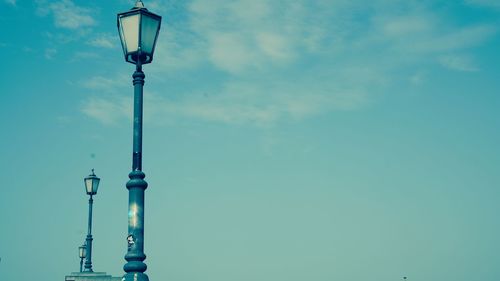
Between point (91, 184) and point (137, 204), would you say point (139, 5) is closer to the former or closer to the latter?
point (137, 204)

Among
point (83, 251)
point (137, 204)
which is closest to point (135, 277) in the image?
point (137, 204)

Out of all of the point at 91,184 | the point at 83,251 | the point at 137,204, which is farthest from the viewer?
the point at 83,251

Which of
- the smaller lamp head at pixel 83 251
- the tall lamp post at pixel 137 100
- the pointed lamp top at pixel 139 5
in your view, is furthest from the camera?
the smaller lamp head at pixel 83 251

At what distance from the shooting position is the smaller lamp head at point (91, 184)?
1852 cm

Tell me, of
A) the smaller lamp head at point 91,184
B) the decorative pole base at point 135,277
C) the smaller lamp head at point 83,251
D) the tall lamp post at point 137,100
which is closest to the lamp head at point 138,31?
the tall lamp post at point 137,100

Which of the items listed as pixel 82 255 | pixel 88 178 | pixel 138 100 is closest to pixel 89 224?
pixel 88 178

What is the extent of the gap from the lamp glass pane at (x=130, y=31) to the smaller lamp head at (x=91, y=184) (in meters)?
11.8

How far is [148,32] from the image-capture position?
25.0 feet

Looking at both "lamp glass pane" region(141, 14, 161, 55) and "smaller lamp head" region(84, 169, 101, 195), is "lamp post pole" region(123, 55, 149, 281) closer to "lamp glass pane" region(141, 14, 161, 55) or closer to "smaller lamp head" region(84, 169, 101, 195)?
"lamp glass pane" region(141, 14, 161, 55)

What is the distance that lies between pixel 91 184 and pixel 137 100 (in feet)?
38.4

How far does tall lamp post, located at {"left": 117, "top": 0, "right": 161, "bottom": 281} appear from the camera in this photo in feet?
22.5

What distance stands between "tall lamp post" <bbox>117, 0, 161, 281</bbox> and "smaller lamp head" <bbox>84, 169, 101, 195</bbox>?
11536 millimetres

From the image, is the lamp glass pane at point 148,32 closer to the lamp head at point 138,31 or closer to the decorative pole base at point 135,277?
the lamp head at point 138,31

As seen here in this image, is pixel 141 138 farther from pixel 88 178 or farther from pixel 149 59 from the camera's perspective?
pixel 88 178
